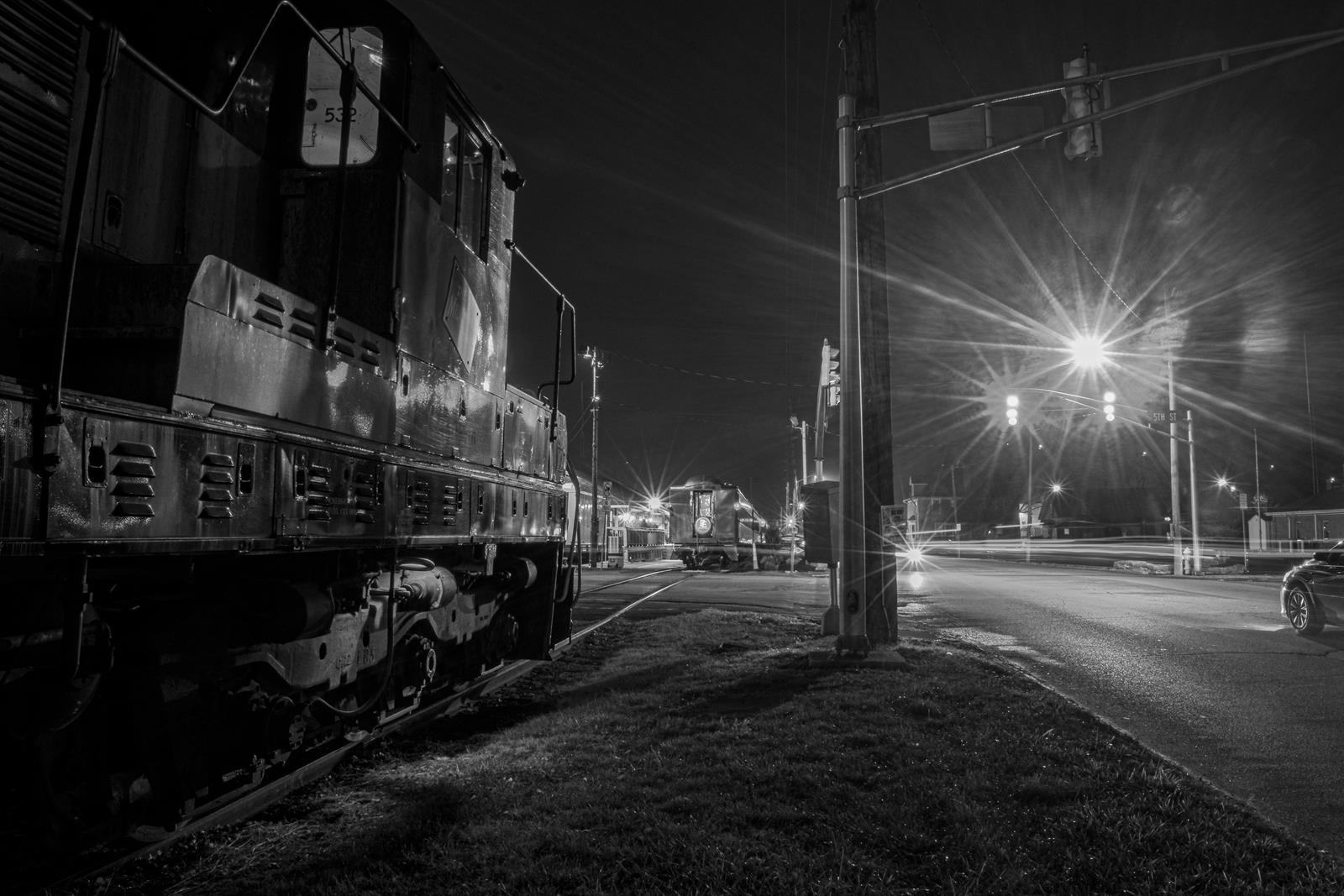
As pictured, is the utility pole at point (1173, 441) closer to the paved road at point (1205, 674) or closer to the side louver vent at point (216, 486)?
the paved road at point (1205, 674)

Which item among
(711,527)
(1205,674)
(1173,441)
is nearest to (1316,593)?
(1205,674)

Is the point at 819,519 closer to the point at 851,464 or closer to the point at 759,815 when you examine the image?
the point at 851,464

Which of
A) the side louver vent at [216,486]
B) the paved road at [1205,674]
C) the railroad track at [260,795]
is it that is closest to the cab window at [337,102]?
the side louver vent at [216,486]

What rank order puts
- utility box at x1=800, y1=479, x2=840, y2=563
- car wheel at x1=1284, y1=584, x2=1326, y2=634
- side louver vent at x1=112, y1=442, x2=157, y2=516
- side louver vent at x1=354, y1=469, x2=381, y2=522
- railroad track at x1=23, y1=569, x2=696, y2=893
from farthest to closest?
car wheel at x1=1284, y1=584, x2=1326, y2=634 → utility box at x1=800, y1=479, x2=840, y2=563 → side louver vent at x1=354, y1=469, x2=381, y2=522 → railroad track at x1=23, y1=569, x2=696, y2=893 → side louver vent at x1=112, y1=442, x2=157, y2=516

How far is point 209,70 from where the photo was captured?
4074 millimetres

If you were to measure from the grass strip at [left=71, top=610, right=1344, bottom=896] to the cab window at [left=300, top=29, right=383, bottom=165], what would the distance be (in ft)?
11.1

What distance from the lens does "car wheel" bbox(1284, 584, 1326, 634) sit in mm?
11133

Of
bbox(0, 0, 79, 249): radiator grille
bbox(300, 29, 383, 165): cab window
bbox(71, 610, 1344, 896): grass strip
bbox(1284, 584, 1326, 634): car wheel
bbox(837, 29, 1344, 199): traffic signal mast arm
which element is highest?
bbox(837, 29, 1344, 199): traffic signal mast arm

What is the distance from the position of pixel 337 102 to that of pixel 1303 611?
12.7m

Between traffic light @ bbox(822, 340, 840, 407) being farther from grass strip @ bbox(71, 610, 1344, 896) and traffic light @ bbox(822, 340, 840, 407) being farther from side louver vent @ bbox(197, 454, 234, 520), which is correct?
side louver vent @ bbox(197, 454, 234, 520)

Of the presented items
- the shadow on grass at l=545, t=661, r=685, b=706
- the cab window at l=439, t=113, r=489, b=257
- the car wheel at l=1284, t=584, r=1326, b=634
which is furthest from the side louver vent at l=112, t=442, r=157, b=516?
the car wheel at l=1284, t=584, r=1326, b=634

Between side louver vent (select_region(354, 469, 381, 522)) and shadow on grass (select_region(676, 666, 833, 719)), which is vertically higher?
side louver vent (select_region(354, 469, 381, 522))

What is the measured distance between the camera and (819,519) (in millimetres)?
11266

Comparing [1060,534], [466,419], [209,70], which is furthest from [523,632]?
[1060,534]
